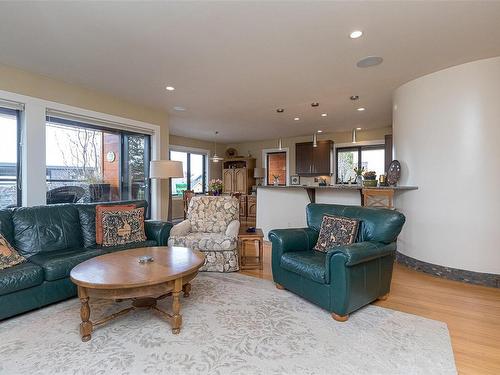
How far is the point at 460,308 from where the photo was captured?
2.67 m

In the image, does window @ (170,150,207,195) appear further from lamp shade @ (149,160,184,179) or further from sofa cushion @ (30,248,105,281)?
sofa cushion @ (30,248,105,281)

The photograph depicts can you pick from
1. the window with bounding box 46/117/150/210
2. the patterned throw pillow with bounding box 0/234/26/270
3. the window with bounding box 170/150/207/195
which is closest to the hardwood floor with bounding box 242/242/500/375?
the patterned throw pillow with bounding box 0/234/26/270

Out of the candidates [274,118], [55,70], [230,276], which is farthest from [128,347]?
[274,118]

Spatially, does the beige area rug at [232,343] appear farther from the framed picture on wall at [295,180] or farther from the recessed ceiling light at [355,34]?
the framed picture on wall at [295,180]

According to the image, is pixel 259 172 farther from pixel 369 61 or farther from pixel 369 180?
pixel 369 61

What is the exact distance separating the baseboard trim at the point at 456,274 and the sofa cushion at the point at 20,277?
4545 millimetres

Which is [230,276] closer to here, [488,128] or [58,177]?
[58,177]

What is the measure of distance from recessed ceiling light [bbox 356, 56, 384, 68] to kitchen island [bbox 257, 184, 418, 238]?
198 cm

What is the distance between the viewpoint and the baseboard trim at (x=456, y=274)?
327cm

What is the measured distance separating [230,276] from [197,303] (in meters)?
0.87

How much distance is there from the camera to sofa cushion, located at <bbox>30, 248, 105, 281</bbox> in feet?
8.54

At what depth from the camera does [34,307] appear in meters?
2.53

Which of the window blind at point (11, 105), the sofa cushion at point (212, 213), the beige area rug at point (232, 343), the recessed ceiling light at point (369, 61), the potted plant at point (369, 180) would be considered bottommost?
the beige area rug at point (232, 343)

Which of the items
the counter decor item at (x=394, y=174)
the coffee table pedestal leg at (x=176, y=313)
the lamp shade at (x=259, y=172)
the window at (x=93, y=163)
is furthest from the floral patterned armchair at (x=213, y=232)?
the lamp shade at (x=259, y=172)
